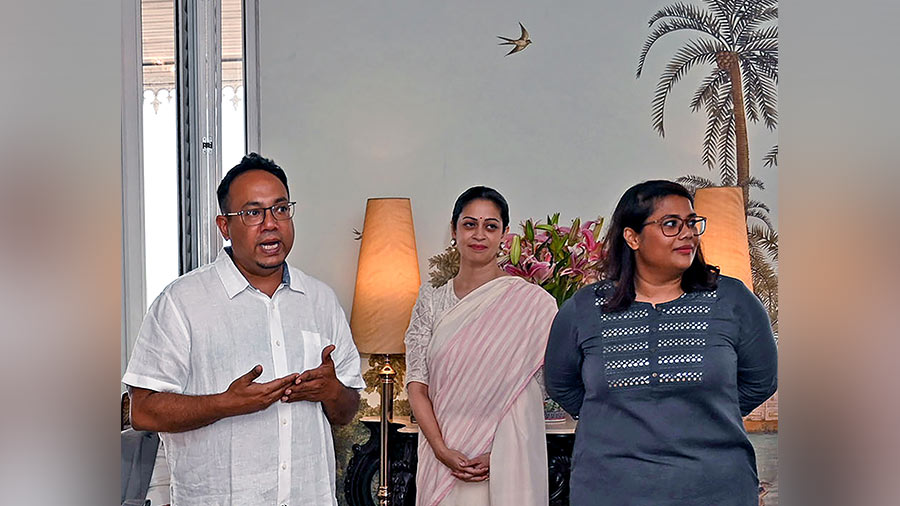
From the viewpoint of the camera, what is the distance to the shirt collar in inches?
57.8

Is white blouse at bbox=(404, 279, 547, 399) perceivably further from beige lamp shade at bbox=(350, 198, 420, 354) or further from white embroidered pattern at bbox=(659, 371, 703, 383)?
white embroidered pattern at bbox=(659, 371, 703, 383)

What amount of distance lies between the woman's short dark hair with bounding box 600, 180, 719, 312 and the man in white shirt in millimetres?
529

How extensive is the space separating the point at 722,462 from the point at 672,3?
1.75m

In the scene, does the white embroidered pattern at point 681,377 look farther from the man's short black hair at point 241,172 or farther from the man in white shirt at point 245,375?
the man's short black hair at point 241,172

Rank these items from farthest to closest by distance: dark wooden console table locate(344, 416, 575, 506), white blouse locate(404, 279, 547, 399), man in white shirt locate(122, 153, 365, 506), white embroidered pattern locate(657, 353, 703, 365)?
dark wooden console table locate(344, 416, 575, 506), white blouse locate(404, 279, 547, 399), white embroidered pattern locate(657, 353, 703, 365), man in white shirt locate(122, 153, 365, 506)

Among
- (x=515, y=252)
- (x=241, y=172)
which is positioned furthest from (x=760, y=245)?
(x=241, y=172)

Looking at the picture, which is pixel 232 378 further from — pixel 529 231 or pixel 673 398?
pixel 529 231

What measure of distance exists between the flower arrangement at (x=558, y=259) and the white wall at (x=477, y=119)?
0.34 metres

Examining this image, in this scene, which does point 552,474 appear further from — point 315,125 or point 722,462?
point 315,125

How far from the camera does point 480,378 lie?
2.06m

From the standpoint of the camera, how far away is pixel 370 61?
2.76m

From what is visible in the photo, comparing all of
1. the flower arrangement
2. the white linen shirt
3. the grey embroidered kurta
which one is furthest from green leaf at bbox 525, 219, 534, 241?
the white linen shirt

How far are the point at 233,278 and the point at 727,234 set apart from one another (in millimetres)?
1394
